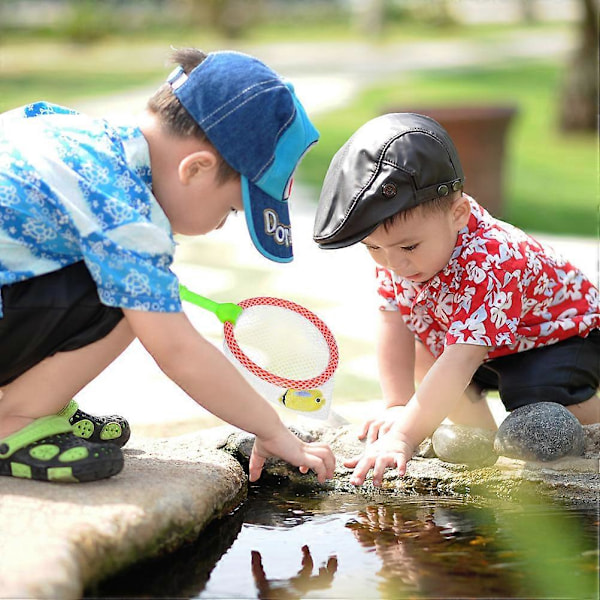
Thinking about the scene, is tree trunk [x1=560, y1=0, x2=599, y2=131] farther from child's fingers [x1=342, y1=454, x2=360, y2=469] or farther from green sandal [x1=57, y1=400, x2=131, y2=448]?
green sandal [x1=57, y1=400, x2=131, y2=448]

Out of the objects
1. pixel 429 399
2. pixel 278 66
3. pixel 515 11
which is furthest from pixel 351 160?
pixel 515 11

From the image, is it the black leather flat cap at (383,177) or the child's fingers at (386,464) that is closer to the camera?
the child's fingers at (386,464)

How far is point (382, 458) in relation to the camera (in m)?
2.47

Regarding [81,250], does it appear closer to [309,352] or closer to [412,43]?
[309,352]

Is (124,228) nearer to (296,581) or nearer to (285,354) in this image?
(285,354)

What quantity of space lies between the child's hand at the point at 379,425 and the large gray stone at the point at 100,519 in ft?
1.49

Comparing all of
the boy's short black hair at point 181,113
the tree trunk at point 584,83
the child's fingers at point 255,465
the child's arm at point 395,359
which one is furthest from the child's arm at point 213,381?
the tree trunk at point 584,83

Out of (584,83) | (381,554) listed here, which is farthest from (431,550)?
(584,83)

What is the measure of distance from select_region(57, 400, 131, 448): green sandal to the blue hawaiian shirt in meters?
0.45

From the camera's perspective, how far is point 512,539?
222 cm

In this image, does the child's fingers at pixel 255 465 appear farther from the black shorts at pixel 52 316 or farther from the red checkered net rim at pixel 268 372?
the black shorts at pixel 52 316

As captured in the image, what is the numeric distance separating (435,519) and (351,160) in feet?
2.92

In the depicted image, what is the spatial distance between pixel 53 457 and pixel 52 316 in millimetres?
306

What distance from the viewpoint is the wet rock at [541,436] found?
2578mm
